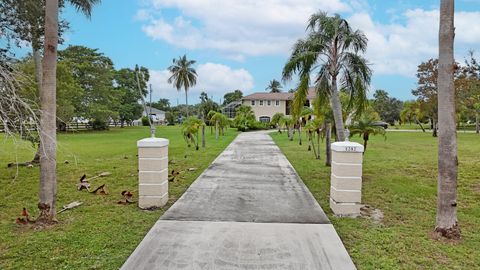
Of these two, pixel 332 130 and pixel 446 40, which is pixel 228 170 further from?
pixel 446 40

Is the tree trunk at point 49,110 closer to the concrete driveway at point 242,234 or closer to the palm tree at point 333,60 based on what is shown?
the concrete driveway at point 242,234

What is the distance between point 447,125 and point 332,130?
29.2ft

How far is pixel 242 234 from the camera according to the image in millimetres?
5273

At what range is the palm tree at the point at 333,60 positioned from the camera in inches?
441

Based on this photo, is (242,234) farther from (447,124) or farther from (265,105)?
(265,105)

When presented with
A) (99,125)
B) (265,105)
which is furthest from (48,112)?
(265,105)

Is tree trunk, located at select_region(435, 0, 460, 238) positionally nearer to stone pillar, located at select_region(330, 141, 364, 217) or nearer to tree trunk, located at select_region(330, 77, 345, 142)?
stone pillar, located at select_region(330, 141, 364, 217)

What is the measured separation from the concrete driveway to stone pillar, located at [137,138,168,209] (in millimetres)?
515

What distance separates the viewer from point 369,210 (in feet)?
23.4

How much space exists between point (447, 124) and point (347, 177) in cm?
177

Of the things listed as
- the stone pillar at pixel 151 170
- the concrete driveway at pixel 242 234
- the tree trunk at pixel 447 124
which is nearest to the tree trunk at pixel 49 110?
the stone pillar at pixel 151 170

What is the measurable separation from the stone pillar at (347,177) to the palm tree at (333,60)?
469 centimetres

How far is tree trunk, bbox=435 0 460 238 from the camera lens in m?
5.36

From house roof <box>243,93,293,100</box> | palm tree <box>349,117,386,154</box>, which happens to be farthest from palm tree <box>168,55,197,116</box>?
palm tree <box>349,117,386,154</box>
